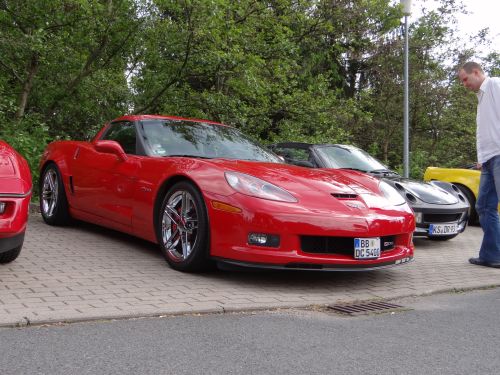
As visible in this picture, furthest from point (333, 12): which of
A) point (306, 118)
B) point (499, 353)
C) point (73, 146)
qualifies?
point (499, 353)

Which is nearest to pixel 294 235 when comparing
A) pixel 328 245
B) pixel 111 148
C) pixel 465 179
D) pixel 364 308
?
pixel 328 245

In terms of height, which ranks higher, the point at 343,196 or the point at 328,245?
the point at 343,196

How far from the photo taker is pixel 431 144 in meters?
23.4

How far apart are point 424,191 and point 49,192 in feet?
15.0

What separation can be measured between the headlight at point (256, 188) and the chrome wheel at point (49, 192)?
2997 millimetres

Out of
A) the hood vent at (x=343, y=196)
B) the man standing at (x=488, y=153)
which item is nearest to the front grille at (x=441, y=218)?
the man standing at (x=488, y=153)

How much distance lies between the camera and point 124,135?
6262mm

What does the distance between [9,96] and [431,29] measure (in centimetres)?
1581

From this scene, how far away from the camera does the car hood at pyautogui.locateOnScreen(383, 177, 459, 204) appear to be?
7.41 meters

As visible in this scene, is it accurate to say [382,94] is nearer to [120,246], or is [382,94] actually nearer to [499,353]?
[120,246]

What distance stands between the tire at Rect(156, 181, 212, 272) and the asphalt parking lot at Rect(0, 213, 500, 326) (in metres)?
0.12

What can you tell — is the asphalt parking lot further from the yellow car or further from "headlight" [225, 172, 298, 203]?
the yellow car

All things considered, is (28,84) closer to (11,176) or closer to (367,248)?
(11,176)

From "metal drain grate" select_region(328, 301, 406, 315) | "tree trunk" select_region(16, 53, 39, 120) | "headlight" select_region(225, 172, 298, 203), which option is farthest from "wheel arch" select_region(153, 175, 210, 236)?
"tree trunk" select_region(16, 53, 39, 120)
